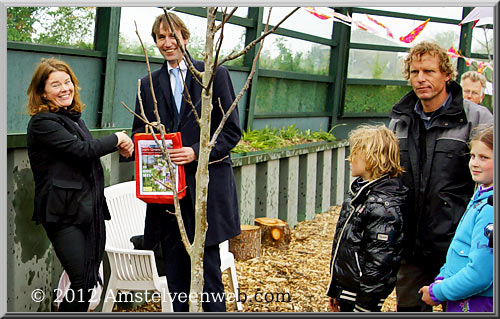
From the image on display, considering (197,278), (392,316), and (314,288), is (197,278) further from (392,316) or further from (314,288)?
(314,288)

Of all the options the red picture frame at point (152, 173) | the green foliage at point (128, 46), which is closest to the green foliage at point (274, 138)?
the green foliage at point (128, 46)

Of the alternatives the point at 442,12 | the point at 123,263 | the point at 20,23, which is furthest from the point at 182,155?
the point at 442,12

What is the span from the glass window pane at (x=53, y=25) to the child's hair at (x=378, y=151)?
2172mm

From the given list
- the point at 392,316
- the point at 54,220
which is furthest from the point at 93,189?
the point at 392,316

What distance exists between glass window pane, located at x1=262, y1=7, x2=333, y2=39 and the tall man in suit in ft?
11.7

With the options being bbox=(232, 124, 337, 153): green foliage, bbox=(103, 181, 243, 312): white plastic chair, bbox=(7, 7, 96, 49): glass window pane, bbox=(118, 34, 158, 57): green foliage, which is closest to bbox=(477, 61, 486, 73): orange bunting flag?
bbox=(232, 124, 337, 153): green foliage

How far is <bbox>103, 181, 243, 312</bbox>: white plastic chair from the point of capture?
10.1 ft

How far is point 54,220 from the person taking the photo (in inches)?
104

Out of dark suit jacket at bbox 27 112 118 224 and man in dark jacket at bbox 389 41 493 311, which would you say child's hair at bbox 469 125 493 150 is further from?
dark suit jacket at bbox 27 112 118 224

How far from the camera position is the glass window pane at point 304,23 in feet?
21.1

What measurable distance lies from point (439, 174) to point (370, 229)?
402 millimetres

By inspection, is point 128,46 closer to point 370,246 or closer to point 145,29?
point 145,29

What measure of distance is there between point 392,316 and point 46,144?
160 centimetres

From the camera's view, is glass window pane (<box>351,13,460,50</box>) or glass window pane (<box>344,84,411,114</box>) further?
glass window pane (<box>344,84,411,114</box>)
